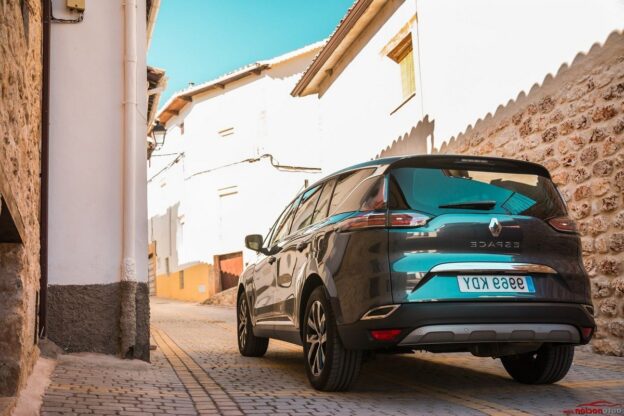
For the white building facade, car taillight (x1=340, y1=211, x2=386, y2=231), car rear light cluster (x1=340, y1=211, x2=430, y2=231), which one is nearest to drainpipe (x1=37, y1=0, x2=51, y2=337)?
car taillight (x1=340, y1=211, x2=386, y2=231)

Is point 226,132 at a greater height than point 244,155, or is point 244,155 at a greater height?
point 226,132

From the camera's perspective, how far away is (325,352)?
517 centimetres

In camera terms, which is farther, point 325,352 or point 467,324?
point 325,352

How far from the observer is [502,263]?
4.78m

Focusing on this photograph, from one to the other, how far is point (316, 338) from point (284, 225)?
2118 mm

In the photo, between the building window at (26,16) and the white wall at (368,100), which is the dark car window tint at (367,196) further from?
the white wall at (368,100)

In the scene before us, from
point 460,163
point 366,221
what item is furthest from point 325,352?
point 460,163

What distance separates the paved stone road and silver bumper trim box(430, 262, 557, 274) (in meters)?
0.90

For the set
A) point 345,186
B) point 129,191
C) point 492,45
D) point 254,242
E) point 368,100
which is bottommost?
point 254,242

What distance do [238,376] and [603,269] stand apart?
→ 13.1 feet

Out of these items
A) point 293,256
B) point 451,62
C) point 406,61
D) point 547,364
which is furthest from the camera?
point 406,61

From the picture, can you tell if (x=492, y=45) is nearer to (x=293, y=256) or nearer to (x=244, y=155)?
(x=293, y=256)

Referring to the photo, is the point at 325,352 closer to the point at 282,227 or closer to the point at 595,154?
the point at 282,227

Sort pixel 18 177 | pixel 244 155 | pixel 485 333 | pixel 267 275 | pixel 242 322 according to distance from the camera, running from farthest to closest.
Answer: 1. pixel 244 155
2. pixel 242 322
3. pixel 267 275
4. pixel 485 333
5. pixel 18 177
